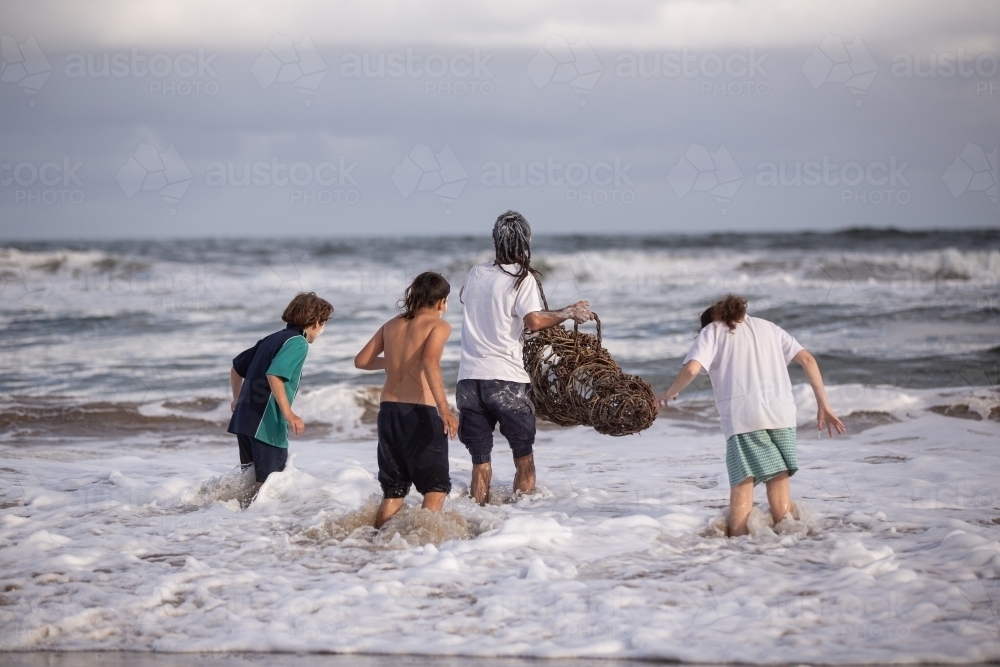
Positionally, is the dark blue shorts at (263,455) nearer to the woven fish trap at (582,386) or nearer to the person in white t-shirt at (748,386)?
the woven fish trap at (582,386)

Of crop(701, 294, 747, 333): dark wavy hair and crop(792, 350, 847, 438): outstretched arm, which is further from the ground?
crop(701, 294, 747, 333): dark wavy hair

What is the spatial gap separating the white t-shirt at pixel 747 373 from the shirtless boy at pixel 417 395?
142cm

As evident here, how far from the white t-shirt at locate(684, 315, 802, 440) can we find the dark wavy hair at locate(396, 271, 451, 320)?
4.73ft

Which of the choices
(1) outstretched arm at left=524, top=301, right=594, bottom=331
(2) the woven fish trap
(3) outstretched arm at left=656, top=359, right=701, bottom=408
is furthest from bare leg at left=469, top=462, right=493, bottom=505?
(3) outstretched arm at left=656, top=359, right=701, bottom=408

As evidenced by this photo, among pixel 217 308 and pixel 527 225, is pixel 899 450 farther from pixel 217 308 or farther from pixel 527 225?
pixel 217 308

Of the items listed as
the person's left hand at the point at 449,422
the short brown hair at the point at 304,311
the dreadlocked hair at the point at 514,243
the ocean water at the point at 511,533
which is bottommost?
the ocean water at the point at 511,533

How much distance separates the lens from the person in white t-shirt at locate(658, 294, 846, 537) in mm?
4926

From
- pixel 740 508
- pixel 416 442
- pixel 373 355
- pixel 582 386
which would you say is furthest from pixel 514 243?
pixel 740 508

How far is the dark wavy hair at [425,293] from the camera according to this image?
17.0 feet

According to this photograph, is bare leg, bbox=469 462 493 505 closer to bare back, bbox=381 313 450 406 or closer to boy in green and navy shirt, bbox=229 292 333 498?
bare back, bbox=381 313 450 406

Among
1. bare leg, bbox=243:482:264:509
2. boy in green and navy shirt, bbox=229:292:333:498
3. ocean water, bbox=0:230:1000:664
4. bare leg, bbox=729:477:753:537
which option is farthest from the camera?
bare leg, bbox=243:482:264:509

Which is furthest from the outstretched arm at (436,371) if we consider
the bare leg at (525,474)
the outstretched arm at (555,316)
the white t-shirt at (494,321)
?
the bare leg at (525,474)

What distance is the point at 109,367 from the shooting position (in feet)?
44.1

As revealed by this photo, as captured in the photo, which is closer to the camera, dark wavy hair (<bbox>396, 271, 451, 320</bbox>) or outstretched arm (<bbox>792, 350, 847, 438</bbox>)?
outstretched arm (<bbox>792, 350, 847, 438</bbox>)
